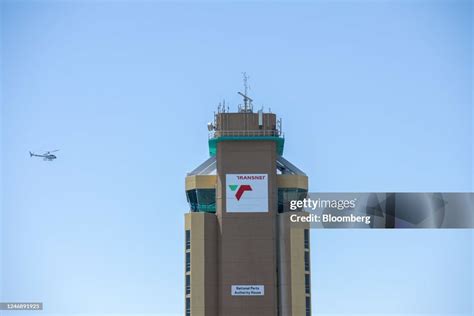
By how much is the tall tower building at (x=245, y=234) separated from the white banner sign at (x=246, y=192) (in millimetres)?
113

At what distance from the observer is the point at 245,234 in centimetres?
11206

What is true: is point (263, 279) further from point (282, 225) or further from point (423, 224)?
point (423, 224)

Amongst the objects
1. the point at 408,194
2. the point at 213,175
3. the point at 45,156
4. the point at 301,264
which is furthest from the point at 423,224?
the point at 45,156

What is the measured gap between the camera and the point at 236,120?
380ft

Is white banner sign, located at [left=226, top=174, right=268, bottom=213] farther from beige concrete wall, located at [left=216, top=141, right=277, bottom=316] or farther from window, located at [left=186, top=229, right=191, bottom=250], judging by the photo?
window, located at [left=186, top=229, right=191, bottom=250]

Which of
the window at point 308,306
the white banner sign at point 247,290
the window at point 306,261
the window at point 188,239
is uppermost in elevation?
the window at point 188,239

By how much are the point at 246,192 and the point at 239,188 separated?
92cm

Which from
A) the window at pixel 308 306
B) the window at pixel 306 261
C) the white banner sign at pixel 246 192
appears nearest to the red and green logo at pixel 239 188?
the white banner sign at pixel 246 192

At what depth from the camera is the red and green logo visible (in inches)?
4444

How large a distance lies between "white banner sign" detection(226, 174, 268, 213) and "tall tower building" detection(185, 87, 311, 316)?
0.11 metres

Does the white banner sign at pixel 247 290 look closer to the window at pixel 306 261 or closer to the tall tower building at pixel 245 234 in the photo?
the tall tower building at pixel 245 234

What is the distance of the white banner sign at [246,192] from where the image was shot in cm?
11250

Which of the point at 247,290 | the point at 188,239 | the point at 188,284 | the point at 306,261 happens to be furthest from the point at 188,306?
the point at 306,261

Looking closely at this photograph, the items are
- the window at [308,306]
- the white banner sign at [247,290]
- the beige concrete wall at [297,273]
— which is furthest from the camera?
the window at [308,306]
